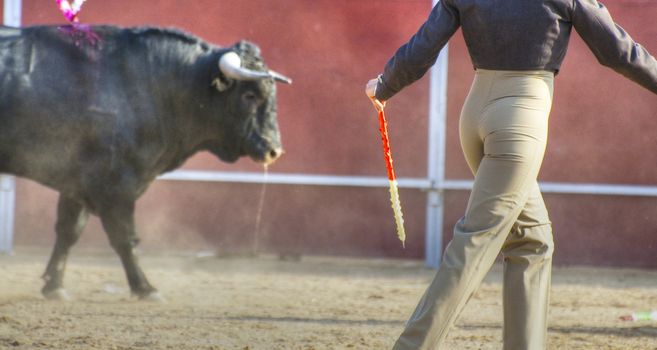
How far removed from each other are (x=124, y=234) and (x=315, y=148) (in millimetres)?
2421

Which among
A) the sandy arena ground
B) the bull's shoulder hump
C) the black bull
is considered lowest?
the sandy arena ground

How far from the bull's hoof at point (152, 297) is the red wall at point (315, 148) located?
7.39 ft

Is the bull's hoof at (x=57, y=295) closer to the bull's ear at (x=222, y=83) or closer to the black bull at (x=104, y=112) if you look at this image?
the black bull at (x=104, y=112)

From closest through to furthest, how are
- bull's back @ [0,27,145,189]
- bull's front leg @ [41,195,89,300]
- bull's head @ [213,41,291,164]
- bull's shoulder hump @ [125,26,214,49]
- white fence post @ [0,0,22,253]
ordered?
bull's back @ [0,27,145,189] → bull's front leg @ [41,195,89,300] → bull's shoulder hump @ [125,26,214,49] → bull's head @ [213,41,291,164] → white fence post @ [0,0,22,253]

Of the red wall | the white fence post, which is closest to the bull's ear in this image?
the red wall

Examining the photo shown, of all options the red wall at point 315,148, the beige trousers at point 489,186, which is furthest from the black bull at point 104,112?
the beige trousers at point 489,186

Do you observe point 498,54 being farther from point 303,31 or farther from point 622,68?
point 303,31

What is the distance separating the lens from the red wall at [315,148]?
321 inches

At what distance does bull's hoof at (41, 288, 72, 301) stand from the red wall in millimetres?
2175

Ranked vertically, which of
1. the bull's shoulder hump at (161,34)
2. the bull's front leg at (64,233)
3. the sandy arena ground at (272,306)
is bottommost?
the sandy arena ground at (272,306)

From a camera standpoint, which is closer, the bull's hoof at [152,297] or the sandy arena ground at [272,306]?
the sandy arena ground at [272,306]

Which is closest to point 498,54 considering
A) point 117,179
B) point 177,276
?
point 117,179

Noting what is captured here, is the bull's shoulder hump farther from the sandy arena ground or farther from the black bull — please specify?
the sandy arena ground

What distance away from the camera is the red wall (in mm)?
8156
